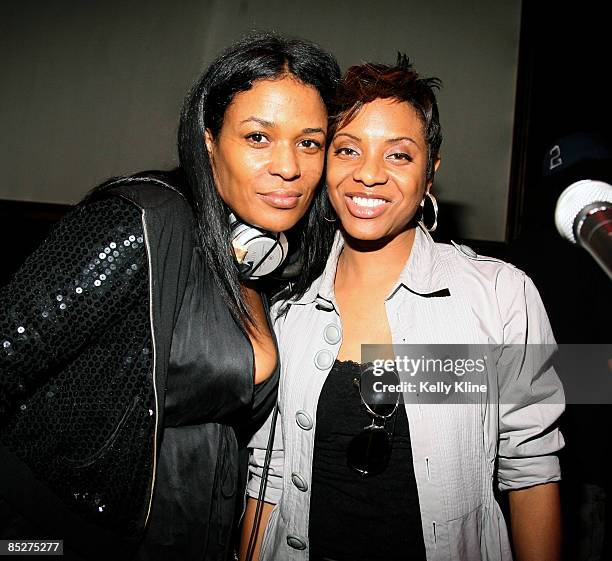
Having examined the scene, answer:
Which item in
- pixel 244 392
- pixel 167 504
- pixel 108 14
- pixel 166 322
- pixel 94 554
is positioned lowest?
pixel 94 554

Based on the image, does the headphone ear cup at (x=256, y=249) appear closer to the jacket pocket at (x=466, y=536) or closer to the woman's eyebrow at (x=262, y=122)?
the woman's eyebrow at (x=262, y=122)

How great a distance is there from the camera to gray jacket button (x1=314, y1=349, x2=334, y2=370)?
1.40 meters

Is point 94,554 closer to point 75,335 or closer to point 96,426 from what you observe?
point 96,426

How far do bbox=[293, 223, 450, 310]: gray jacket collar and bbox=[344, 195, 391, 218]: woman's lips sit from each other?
22cm

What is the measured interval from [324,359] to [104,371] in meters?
0.59

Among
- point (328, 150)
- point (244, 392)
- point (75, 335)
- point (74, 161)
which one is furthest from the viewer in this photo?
point (74, 161)

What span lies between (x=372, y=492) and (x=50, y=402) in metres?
0.87

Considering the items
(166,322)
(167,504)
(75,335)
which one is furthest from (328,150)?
(167,504)

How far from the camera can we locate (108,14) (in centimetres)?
287

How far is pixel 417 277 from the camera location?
1.46 metres

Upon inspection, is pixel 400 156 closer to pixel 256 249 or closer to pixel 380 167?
pixel 380 167

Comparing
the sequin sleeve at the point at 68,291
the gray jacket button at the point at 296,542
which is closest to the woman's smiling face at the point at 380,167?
the sequin sleeve at the point at 68,291

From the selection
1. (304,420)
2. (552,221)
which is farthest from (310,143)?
(552,221)

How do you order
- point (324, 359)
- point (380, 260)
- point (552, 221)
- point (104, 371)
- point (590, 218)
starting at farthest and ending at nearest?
point (552, 221)
point (380, 260)
point (324, 359)
point (104, 371)
point (590, 218)
